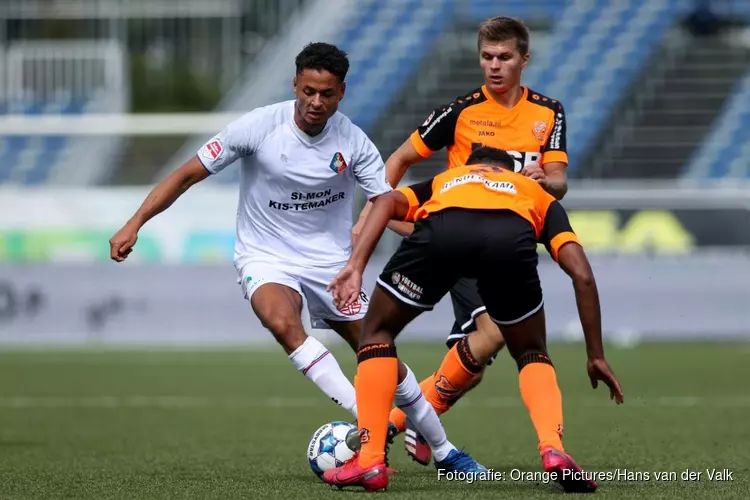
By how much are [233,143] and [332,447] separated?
160cm

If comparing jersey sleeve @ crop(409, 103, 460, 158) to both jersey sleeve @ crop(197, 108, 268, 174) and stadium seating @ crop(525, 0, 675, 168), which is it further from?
stadium seating @ crop(525, 0, 675, 168)

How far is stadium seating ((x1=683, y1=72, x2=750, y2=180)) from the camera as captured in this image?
21.5 metres

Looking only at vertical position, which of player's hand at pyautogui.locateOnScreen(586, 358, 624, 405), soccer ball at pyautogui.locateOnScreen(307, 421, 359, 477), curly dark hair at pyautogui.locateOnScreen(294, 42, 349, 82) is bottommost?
soccer ball at pyautogui.locateOnScreen(307, 421, 359, 477)

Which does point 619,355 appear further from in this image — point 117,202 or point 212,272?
point 117,202

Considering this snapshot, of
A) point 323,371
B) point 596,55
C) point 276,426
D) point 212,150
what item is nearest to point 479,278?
point 323,371

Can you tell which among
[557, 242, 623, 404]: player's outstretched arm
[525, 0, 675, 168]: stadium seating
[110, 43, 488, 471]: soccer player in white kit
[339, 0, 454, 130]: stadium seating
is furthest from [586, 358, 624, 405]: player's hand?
[339, 0, 454, 130]: stadium seating

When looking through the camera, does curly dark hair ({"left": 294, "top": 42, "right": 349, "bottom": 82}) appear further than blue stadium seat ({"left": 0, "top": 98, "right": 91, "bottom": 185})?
No

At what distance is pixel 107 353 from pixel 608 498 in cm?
1275

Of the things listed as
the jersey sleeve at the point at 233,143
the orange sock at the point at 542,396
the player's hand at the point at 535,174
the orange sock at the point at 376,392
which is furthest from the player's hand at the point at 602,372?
the jersey sleeve at the point at 233,143

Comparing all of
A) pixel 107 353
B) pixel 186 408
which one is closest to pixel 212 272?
pixel 107 353

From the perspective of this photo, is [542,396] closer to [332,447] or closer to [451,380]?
[332,447]

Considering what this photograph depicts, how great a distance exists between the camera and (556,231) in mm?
5973

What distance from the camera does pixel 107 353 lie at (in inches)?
693

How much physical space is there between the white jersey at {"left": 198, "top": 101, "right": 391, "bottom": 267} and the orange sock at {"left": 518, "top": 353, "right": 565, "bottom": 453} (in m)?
1.41
